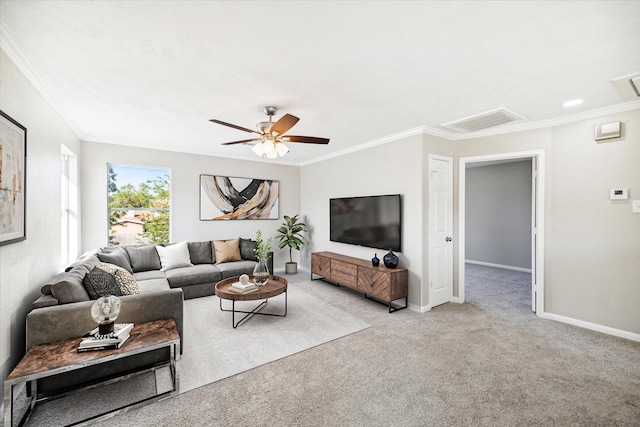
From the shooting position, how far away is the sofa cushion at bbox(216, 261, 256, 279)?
461 cm

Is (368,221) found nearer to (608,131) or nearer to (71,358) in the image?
(608,131)

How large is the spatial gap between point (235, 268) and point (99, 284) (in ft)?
7.75

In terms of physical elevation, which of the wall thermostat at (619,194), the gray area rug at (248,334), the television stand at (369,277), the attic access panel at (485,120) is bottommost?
the gray area rug at (248,334)

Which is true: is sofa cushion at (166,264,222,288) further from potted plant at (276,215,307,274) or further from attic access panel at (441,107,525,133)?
attic access panel at (441,107,525,133)

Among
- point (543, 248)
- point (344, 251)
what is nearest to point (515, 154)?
point (543, 248)

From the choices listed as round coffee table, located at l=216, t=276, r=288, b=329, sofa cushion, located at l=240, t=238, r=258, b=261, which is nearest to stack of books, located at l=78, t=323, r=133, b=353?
round coffee table, located at l=216, t=276, r=288, b=329

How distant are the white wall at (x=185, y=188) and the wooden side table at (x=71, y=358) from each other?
3.03 meters

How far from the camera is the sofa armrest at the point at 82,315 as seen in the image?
1.98m

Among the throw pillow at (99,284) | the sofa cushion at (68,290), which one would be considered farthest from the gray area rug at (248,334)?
the sofa cushion at (68,290)

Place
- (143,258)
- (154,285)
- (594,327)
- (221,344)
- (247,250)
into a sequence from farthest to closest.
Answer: (247,250) → (143,258) → (154,285) → (594,327) → (221,344)

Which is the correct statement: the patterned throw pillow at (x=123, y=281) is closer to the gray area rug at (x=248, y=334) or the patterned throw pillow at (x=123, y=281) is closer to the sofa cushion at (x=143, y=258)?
the gray area rug at (x=248, y=334)

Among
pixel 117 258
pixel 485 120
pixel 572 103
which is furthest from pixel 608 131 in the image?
pixel 117 258

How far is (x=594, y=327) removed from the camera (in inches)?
125

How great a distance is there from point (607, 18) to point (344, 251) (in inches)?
164
